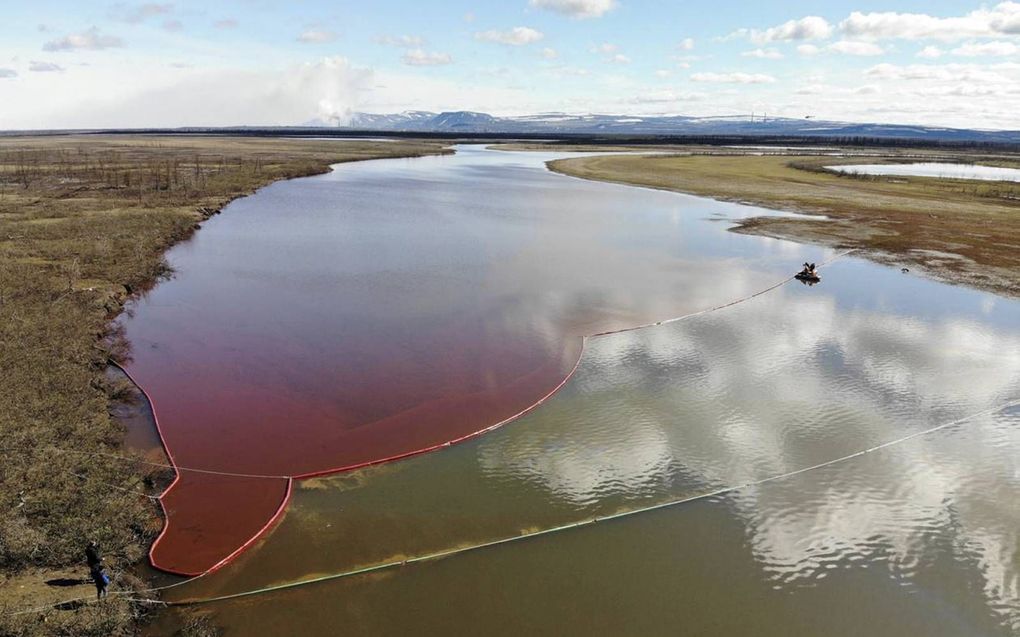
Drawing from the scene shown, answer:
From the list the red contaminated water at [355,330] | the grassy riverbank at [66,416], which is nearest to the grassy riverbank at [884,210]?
the red contaminated water at [355,330]

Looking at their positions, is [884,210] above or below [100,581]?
above

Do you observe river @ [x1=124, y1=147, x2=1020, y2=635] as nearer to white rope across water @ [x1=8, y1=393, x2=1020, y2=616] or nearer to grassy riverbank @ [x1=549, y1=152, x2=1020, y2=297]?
white rope across water @ [x1=8, y1=393, x2=1020, y2=616]

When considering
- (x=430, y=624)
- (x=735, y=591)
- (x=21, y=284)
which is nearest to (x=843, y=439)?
(x=735, y=591)

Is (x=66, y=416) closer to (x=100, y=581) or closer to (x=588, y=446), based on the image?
(x=100, y=581)

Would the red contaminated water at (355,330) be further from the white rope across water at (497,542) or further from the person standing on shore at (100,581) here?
the person standing on shore at (100,581)

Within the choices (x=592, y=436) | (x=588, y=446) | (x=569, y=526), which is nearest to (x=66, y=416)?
(x=569, y=526)

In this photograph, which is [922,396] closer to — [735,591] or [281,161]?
[735,591]

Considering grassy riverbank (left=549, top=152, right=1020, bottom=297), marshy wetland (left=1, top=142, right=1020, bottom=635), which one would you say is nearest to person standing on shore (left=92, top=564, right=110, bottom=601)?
marshy wetland (left=1, top=142, right=1020, bottom=635)
